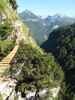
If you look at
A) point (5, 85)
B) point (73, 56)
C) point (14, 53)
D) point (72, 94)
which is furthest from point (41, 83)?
point (73, 56)

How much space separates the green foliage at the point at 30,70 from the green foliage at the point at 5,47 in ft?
5.40

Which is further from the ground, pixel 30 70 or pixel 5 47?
pixel 5 47

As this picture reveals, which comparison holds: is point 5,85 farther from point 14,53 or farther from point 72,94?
point 72,94

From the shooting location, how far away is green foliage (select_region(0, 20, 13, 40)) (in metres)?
46.5

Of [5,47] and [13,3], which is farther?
[13,3]

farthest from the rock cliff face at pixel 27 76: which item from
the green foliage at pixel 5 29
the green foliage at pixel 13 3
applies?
the green foliage at pixel 13 3

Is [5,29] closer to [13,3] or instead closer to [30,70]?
[30,70]

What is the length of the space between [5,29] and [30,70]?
7.29 metres

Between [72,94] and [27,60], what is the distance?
228 ft

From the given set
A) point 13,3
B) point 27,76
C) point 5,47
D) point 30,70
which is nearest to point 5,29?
point 5,47

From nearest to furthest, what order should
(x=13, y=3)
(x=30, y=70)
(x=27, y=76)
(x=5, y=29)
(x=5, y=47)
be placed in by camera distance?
(x=5, y=47) → (x=27, y=76) → (x=5, y=29) → (x=30, y=70) → (x=13, y=3)

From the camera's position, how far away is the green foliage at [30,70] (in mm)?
46428

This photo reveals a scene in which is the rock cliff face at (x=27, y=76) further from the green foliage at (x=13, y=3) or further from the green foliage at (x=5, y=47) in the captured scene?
the green foliage at (x=13, y=3)

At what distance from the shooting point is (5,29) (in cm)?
4884
